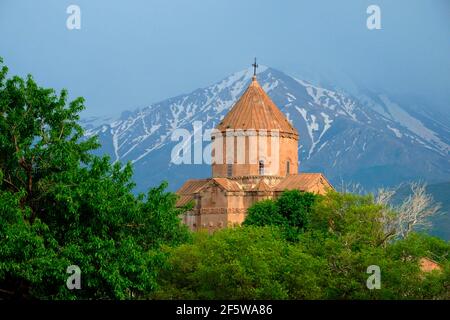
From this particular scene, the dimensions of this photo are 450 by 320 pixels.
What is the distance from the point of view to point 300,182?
91.0 m

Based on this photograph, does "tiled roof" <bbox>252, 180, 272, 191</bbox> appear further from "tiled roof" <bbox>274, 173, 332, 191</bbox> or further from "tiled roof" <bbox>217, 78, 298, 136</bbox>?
"tiled roof" <bbox>217, 78, 298, 136</bbox>

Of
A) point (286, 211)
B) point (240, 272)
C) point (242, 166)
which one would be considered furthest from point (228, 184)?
point (240, 272)

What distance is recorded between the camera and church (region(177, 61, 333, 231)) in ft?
306

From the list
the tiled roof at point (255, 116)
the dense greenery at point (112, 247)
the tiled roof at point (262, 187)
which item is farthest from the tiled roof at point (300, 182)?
the dense greenery at point (112, 247)

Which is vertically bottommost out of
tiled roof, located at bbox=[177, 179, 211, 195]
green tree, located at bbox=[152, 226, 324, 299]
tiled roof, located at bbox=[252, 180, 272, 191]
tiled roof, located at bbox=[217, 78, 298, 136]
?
green tree, located at bbox=[152, 226, 324, 299]

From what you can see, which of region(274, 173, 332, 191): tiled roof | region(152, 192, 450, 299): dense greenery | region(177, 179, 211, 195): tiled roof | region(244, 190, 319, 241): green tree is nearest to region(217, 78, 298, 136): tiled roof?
region(274, 173, 332, 191): tiled roof

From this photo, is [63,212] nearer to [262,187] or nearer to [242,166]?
[262,187]

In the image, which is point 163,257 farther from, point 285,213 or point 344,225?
point 285,213

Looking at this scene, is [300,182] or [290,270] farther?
[300,182]

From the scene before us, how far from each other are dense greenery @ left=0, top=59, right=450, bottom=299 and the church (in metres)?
39.8

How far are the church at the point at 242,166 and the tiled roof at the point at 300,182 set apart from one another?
6.4 inches

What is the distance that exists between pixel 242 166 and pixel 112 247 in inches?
2117

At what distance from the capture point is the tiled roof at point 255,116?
94750mm
